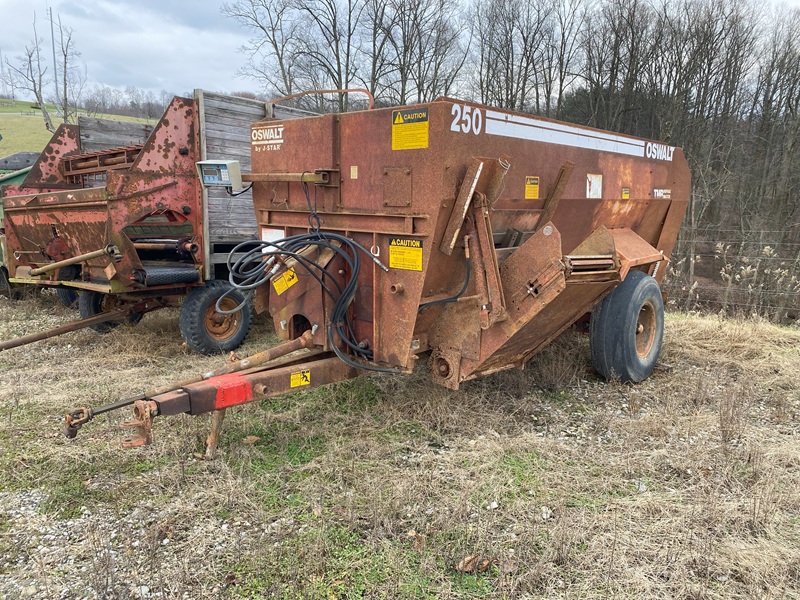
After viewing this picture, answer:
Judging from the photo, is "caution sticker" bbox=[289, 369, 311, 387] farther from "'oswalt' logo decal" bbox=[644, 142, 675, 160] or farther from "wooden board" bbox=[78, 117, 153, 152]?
"wooden board" bbox=[78, 117, 153, 152]

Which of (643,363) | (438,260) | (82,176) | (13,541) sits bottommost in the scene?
(13,541)

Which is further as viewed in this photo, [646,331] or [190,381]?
[646,331]

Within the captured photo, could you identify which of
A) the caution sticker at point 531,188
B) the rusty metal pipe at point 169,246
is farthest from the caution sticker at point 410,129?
the rusty metal pipe at point 169,246

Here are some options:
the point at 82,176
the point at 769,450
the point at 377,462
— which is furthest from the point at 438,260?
the point at 82,176

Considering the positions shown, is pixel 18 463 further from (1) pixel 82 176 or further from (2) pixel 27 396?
(1) pixel 82 176

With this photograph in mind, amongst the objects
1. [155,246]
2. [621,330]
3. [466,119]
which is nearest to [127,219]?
[155,246]

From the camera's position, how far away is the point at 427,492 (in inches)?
124

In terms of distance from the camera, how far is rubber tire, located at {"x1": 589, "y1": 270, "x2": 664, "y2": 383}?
4660mm

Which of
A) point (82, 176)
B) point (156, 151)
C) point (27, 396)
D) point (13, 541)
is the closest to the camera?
point (13, 541)

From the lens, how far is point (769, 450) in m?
3.60

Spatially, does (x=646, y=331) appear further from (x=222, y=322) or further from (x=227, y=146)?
(x=227, y=146)

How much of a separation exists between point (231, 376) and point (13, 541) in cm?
131

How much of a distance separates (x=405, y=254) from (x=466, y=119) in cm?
88

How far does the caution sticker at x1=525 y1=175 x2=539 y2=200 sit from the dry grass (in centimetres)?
Answer: 155
